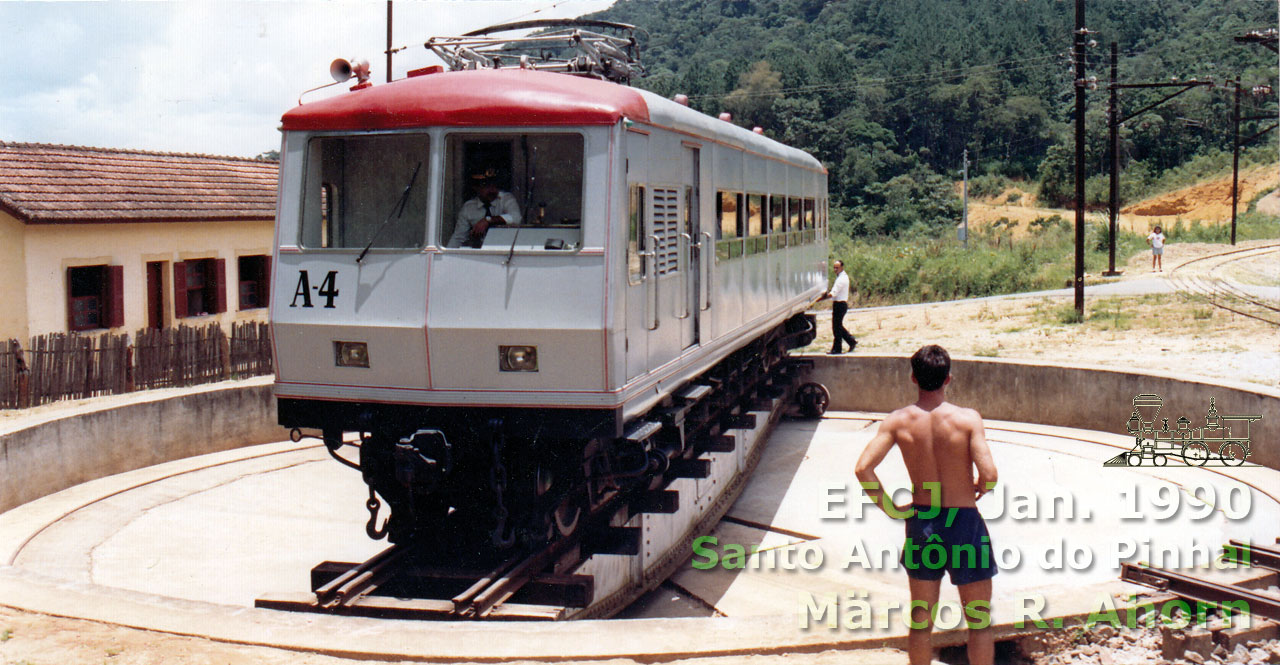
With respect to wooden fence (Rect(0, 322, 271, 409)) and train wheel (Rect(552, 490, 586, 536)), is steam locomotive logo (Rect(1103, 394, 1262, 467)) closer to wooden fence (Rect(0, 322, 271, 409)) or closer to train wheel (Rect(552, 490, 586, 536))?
train wheel (Rect(552, 490, 586, 536))

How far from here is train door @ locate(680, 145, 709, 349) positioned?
9156mm

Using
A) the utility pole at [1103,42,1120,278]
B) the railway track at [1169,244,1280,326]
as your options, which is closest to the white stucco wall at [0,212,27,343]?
the railway track at [1169,244,1280,326]

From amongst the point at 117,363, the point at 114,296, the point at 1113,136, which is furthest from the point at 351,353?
the point at 1113,136

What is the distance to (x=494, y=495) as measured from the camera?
7559 millimetres

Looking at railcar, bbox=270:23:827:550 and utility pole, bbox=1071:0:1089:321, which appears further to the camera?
utility pole, bbox=1071:0:1089:321

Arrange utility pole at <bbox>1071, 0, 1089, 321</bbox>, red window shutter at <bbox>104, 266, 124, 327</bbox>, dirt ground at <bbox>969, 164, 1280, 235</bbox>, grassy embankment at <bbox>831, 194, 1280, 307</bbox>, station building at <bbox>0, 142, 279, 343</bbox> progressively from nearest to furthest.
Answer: station building at <bbox>0, 142, 279, 343</bbox> < red window shutter at <bbox>104, 266, 124, 327</bbox> < utility pole at <bbox>1071, 0, 1089, 321</bbox> < grassy embankment at <bbox>831, 194, 1280, 307</bbox> < dirt ground at <bbox>969, 164, 1280, 235</bbox>

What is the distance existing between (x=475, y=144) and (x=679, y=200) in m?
1.79

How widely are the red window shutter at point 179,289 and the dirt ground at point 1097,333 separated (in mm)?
11506

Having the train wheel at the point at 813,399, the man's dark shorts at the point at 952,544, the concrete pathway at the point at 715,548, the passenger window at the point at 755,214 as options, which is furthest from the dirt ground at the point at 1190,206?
the man's dark shorts at the point at 952,544

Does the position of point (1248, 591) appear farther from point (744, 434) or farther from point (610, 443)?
point (744, 434)

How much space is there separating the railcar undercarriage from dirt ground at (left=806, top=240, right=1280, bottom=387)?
1015cm

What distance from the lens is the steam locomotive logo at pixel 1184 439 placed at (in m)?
13.0

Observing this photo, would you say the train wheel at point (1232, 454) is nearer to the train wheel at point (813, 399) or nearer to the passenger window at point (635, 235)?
the train wheel at point (813, 399)

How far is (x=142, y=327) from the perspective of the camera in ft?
65.4
